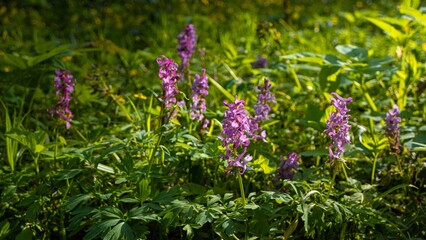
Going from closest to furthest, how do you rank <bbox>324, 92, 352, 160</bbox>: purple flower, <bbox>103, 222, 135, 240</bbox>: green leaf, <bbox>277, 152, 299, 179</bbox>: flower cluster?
<bbox>103, 222, 135, 240</bbox>: green leaf < <bbox>324, 92, 352, 160</bbox>: purple flower < <bbox>277, 152, 299, 179</bbox>: flower cluster

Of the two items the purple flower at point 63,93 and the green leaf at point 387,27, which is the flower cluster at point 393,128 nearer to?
the green leaf at point 387,27

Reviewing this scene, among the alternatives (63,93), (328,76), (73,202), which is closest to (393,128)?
(328,76)

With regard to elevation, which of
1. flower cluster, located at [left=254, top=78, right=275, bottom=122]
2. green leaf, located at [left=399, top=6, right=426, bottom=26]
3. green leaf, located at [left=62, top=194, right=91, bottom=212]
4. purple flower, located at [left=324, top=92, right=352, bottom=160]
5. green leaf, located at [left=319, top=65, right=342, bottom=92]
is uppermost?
green leaf, located at [left=399, top=6, right=426, bottom=26]

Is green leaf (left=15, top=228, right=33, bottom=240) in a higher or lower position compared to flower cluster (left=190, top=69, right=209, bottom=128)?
lower

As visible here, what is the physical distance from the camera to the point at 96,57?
4.96 metres

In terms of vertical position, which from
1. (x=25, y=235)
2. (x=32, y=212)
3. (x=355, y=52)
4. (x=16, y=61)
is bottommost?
(x=25, y=235)

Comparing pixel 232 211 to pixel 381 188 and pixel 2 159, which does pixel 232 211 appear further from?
pixel 2 159

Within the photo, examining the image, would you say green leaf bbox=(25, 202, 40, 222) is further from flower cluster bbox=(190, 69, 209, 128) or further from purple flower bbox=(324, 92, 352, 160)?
purple flower bbox=(324, 92, 352, 160)

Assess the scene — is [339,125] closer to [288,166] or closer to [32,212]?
[288,166]

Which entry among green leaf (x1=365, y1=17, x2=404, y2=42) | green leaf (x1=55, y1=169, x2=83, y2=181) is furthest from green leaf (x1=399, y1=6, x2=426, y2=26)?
green leaf (x1=55, y1=169, x2=83, y2=181)

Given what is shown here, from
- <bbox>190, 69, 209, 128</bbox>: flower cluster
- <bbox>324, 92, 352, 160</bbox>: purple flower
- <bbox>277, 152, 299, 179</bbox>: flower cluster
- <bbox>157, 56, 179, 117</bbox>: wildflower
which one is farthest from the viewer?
<bbox>190, 69, 209, 128</bbox>: flower cluster

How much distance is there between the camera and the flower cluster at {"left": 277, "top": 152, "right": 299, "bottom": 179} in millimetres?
2312

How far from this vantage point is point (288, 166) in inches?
91.4

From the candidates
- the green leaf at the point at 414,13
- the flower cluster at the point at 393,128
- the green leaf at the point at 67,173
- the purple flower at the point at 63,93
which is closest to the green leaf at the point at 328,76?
the green leaf at the point at 414,13
